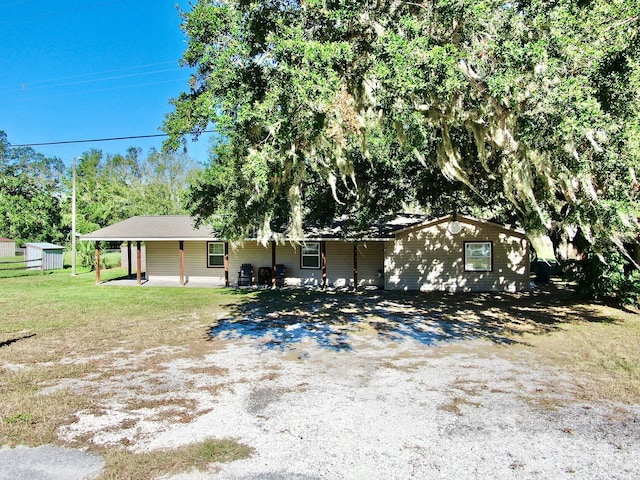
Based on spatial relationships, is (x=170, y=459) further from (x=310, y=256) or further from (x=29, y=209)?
(x=29, y=209)

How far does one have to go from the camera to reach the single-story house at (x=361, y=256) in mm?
15664

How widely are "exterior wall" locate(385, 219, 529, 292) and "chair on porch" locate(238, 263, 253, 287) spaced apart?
536 cm

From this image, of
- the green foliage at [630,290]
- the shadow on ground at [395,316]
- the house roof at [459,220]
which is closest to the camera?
the shadow on ground at [395,316]

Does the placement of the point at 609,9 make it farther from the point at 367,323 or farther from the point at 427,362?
the point at 367,323

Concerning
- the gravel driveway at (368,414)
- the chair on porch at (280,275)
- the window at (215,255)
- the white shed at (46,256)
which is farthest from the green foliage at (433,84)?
the white shed at (46,256)

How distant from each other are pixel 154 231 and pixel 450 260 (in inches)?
468

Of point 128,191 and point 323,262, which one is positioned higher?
point 128,191

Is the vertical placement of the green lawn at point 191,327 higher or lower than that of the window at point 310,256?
lower

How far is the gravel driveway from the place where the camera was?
3707mm

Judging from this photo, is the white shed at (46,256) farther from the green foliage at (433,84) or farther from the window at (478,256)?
the window at (478,256)

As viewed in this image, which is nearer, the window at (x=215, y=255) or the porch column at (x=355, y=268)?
the porch column at (x=355, y=268)

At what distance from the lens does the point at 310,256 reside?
57.8 ft

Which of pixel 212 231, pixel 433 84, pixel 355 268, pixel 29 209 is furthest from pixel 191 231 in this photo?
pixel 29 209

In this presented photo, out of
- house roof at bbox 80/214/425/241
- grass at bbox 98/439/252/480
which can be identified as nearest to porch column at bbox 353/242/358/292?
house roof at bbox 80/214/425/241
